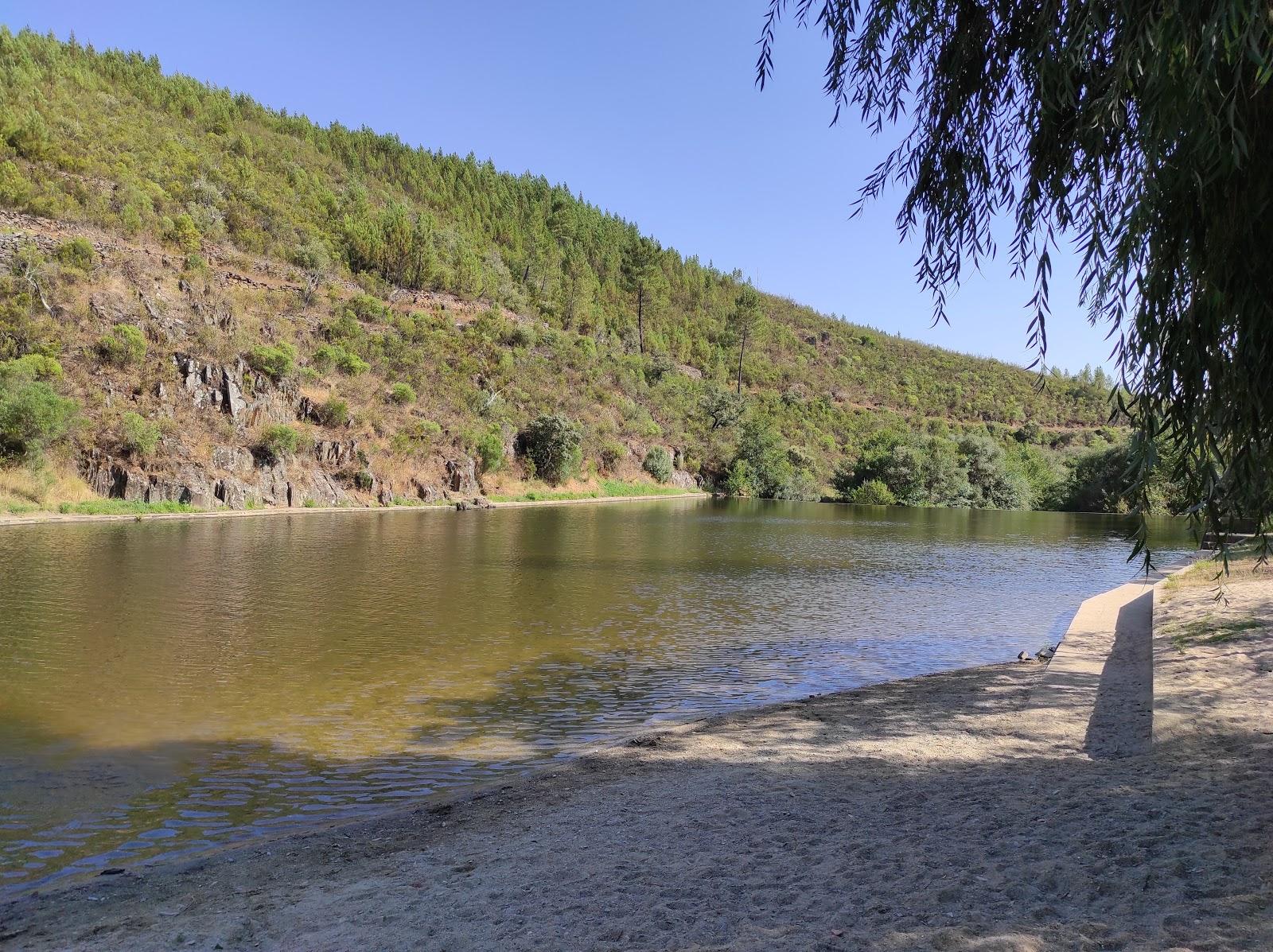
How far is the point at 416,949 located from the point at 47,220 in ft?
179

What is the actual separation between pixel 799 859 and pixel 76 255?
4700 cm

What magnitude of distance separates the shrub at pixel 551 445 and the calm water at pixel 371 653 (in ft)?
95.4

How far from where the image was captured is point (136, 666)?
32.5 feet

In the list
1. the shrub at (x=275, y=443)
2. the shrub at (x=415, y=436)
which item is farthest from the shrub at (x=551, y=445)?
the shrub at (x=275, y=443)

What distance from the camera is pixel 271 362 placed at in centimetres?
4212

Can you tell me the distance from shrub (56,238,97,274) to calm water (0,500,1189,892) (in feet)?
65.5

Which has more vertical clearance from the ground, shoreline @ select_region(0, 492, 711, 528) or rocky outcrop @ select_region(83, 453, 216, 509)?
rocky outcrop @ select_region(83, 453, 216, 509)

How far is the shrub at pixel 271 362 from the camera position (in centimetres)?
4191

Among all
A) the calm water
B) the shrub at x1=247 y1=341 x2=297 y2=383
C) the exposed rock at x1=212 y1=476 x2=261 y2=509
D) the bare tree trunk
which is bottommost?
the calm water

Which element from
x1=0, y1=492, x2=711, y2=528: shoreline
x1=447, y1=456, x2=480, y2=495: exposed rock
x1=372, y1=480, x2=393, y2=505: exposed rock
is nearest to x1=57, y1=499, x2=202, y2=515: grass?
x1=0, y1=492, x2=711, y2=528: shoreline

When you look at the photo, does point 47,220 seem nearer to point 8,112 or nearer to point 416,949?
point 8,112

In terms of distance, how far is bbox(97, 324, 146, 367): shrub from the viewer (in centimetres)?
3603

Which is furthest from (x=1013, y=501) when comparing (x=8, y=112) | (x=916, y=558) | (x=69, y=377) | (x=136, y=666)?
(x=8, y=112)

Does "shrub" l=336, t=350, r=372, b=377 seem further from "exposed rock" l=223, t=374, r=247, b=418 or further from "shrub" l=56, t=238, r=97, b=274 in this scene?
"shrub" l=56, t=238, r=97, b=274
